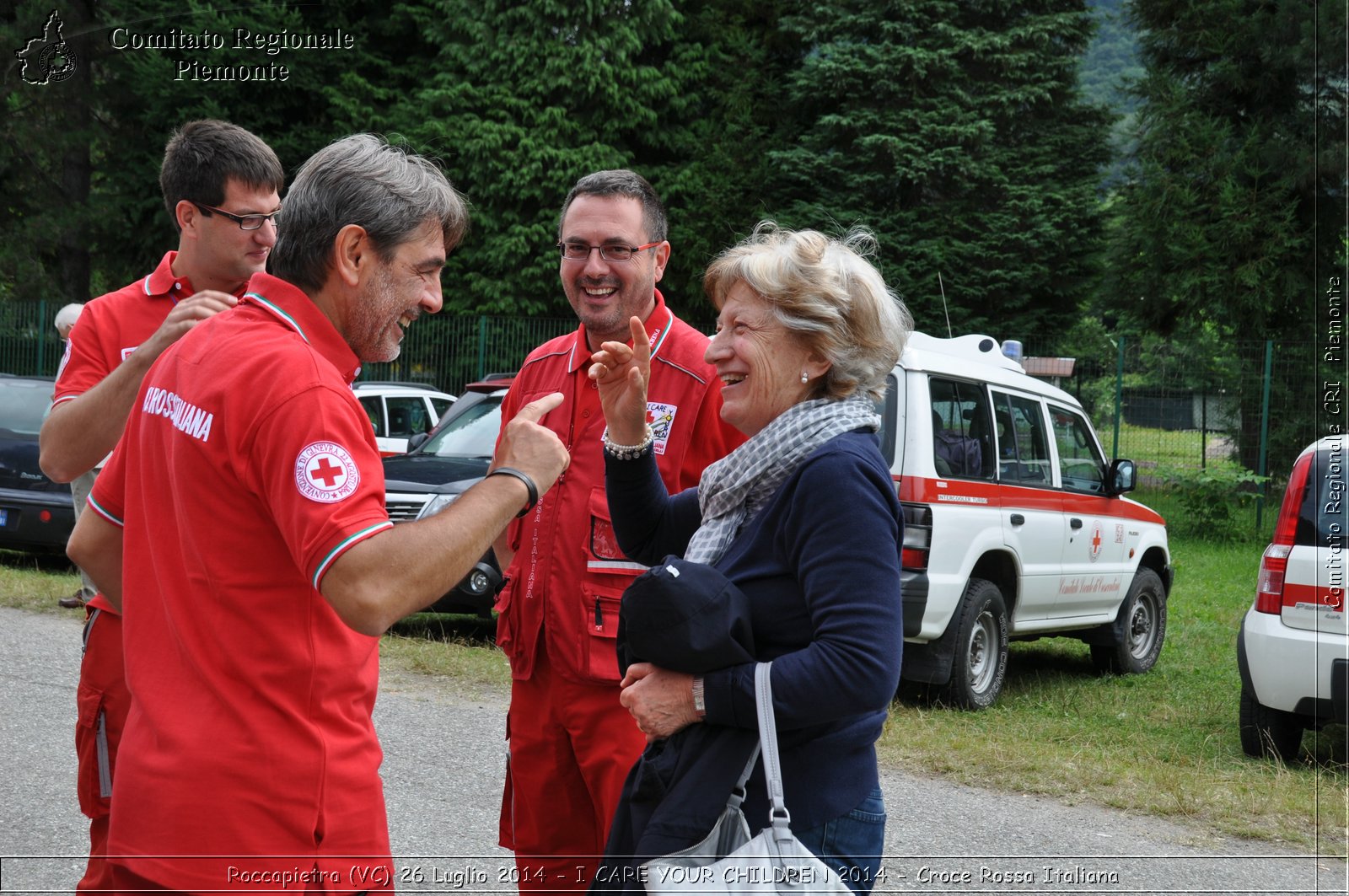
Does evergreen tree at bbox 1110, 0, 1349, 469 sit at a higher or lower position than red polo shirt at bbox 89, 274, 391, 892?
higher

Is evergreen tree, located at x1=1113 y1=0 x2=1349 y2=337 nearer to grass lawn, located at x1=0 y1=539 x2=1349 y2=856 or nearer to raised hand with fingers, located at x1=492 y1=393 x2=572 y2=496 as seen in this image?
grass lawn, located at x1=0 y1=539 x2=1349 y2=856

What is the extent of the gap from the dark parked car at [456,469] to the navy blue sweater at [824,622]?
18.7 feet

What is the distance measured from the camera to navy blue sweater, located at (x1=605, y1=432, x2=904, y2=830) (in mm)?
2158

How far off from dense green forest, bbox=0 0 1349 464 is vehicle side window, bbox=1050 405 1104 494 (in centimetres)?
1553

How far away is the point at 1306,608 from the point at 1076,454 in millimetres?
2775

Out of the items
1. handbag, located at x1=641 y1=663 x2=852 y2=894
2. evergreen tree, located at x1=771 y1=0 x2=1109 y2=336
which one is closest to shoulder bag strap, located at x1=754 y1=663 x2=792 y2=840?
handbag, located at x1=641 y1=663 x2=852 y2=894

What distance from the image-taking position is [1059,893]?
4.80 meters

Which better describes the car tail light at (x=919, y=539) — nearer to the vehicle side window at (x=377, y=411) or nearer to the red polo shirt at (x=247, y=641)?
the red polo shirt at (x=247, y=641)

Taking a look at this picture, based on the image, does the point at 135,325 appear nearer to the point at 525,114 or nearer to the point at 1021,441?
the point at 1021,441

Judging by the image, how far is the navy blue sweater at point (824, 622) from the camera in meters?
2.16

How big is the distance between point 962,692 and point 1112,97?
942 inches

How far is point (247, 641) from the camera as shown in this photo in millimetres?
2008

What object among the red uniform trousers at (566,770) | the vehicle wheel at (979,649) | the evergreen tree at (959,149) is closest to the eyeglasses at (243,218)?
the red uniform trousers at (566,770)

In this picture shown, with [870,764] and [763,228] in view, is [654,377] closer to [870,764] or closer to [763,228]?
[763,228]
